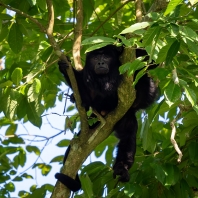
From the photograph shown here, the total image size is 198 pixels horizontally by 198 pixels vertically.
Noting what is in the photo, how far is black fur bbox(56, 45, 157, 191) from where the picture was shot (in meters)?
4.42

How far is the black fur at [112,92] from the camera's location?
4.42 metres

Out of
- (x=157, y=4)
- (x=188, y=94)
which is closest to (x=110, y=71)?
(x=157, y=4)

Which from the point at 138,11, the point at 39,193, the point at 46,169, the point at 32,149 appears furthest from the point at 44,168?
the point at 138,11

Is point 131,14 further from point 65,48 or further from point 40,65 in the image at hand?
point 40,65

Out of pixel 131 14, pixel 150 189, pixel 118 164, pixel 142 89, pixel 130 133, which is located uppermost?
pixel 131 14

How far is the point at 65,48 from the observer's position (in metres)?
4.91

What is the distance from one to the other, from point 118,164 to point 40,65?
123 cm

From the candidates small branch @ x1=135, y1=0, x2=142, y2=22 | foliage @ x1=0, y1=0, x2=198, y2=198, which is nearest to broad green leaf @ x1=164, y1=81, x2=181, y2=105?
foliage @ x1=0, y1=0, x2=198, y2=198

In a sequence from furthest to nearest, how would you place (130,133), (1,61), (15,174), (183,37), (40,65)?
(15,174) → (1,61) → (130,133) → (40,65) → (183,37)

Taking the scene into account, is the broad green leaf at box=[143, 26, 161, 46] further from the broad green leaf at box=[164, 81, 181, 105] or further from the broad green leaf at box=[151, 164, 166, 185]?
the broad green leaf at box=[151, 164, 166, 185]

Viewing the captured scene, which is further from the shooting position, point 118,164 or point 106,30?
point 106,30

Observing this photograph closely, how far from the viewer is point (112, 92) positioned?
180 inches

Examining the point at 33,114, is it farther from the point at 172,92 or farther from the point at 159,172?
the point at 172,92

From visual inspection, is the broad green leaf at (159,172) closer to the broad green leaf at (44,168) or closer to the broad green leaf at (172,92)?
the broad green leaf at (172,92)
